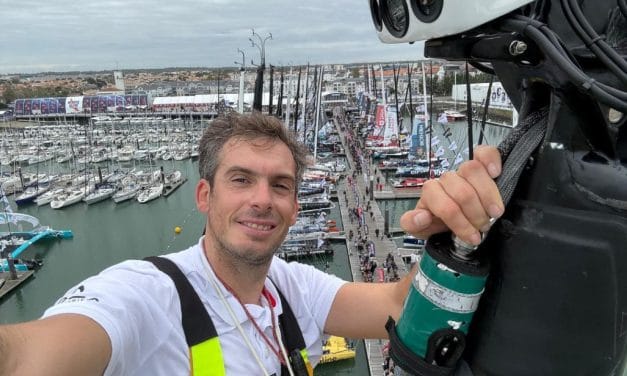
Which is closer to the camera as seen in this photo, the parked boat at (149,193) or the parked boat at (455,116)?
the parked boat at (149,193)

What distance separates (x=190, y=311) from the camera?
1354 millimetres

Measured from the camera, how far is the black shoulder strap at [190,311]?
1.33 metres

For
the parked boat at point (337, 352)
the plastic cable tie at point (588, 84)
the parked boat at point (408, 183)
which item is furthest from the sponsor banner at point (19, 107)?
the plastic cable tie at point (588, 84)

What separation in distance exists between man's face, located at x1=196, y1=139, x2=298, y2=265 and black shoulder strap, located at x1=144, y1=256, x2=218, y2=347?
19 centimetres

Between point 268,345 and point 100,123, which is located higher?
point 268,345

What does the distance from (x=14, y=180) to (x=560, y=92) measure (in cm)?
4172

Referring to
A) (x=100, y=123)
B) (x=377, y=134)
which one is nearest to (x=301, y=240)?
(x=377, y=134)

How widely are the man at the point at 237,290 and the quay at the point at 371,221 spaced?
1178cm

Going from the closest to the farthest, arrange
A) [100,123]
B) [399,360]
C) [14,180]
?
[399,360] < [14,180] < [100,123]

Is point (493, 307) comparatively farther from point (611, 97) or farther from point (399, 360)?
point (611, 97)

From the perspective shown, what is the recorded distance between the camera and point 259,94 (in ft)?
24.7

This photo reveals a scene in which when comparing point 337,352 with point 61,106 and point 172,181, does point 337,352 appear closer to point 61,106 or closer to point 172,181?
point 172,181

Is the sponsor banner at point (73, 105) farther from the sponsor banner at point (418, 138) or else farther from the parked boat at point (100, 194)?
the sponsor banner at point (418, 138)

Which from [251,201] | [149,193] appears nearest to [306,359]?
[251,201]
